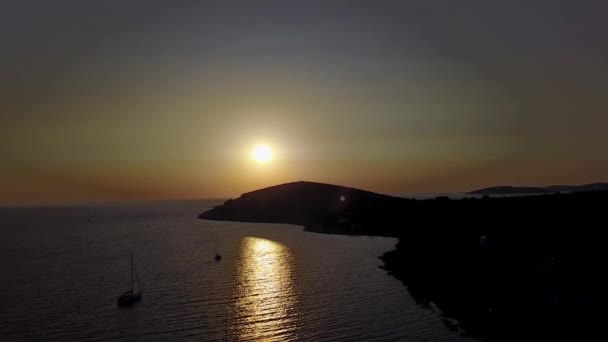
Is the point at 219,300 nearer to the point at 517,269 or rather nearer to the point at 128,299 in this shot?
the point at 128,299

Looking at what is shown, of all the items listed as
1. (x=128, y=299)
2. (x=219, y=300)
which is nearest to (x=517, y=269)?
(x=219, y=300)

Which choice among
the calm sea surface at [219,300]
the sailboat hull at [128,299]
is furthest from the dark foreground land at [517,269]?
the sailboat hull at [128,299]

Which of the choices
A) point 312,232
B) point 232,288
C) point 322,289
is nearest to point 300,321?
point 322,289

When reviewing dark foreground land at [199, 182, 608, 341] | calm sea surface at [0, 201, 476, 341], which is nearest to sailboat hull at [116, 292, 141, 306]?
calm sea surface at [0, 201, 476, 341]

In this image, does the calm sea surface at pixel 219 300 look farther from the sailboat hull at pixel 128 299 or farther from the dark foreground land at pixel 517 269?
the dark foreground land at pixel 517 269

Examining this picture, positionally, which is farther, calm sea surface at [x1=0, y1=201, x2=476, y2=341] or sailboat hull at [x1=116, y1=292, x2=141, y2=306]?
sailboat hull at [x1=116, y1=292, x2=141, y2=306]

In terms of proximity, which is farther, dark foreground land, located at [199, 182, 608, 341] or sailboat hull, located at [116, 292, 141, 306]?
sailboat hull, located at [116, 292, 141, 306]

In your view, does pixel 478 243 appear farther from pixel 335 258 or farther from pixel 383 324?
pixel 383 324

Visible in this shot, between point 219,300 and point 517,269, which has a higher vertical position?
point 517,269

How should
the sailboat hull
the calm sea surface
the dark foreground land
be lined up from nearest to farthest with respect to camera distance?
the dark foreground land
the calm sea surface
the sailboat hull

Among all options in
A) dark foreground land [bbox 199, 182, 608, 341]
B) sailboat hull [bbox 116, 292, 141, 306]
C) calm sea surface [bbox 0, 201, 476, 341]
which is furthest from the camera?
sailboat hull [bbox 116, 292, 141, 306]

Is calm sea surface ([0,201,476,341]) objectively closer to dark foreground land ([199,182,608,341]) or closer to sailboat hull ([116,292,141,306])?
sailboat hull ([116,292,141,306])
